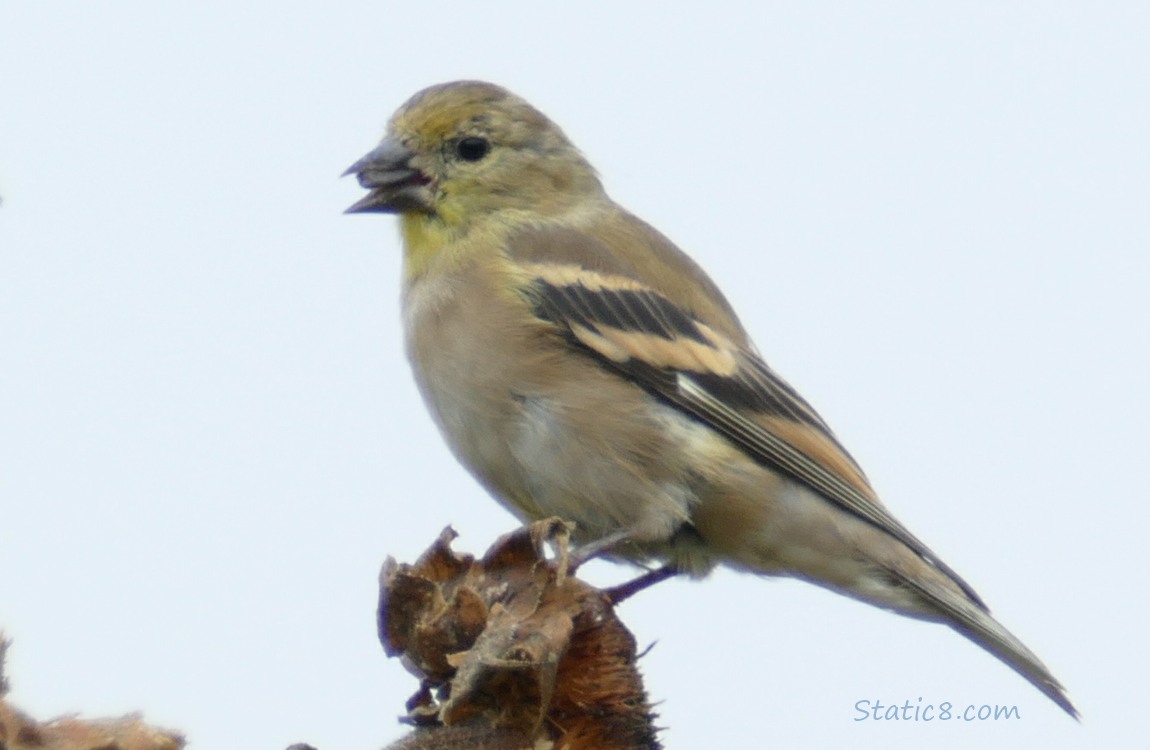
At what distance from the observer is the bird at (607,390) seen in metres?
7.05

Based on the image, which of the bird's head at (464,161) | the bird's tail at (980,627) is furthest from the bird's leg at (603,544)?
the bird's head at (464,161)

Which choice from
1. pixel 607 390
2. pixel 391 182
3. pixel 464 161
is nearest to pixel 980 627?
pixel 607 390

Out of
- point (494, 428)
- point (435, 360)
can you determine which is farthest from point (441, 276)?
point (494, 428)

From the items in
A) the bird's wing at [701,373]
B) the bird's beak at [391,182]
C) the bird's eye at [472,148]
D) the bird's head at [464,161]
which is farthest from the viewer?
the bird's eye at [472,148]

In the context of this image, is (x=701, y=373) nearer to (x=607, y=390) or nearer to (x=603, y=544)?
(x=607, y=390)

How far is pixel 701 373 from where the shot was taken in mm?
7582

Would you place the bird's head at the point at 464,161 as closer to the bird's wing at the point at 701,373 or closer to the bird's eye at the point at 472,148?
the bird's eye at the point at 472,148

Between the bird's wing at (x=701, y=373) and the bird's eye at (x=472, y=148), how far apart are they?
801 millimetres

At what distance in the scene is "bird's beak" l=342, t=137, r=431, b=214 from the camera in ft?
25.8

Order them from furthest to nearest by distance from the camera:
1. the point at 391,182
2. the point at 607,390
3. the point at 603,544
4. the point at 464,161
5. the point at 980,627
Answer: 1. the point at 464,161
2. the point at 391,182
3. the point at 980,627
4. the point at 607,390
5. the point at 603,544

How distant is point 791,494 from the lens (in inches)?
296

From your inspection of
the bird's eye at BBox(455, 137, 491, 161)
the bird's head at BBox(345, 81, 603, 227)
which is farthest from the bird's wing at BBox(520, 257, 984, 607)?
the bird's eye at BBox(455, 137, 491, 161)

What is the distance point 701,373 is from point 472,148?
1.75m

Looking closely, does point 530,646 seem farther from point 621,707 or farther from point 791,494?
point 791,494
